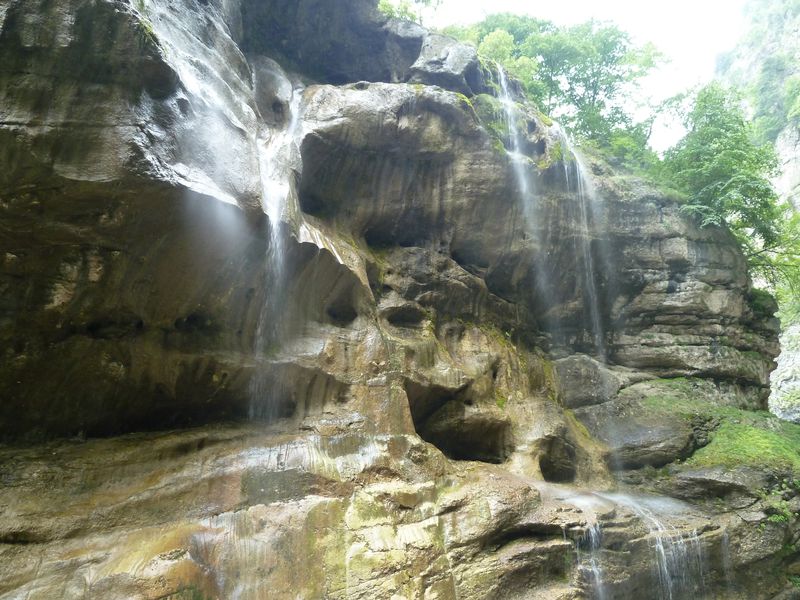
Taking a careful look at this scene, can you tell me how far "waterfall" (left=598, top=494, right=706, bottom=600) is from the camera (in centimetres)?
815

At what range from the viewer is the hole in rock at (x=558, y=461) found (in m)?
10.9

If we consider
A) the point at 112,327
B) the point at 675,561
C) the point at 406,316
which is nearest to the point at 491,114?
the point at 406,316

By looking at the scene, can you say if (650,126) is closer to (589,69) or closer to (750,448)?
(589,69)

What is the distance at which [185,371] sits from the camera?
7.61m

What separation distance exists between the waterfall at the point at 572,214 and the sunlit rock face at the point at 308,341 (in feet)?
0.44

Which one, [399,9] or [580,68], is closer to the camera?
[399,9]

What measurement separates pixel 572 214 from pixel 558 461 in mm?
6357

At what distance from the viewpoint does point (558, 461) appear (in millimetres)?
11055

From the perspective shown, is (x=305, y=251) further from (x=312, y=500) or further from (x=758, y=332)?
(x=758, y=332)

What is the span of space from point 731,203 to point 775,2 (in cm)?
4369

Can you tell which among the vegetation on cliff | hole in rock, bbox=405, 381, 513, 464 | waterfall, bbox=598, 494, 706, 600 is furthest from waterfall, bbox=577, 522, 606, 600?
the vegetation on cliff


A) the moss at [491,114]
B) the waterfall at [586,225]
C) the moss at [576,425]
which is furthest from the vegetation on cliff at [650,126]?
the moss at [576,425]

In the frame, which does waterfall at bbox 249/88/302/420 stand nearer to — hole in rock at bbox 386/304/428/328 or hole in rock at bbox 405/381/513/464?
hole in rock at bbox 386/304/428/328

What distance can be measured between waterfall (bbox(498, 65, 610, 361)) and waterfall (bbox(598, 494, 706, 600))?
6.23m
